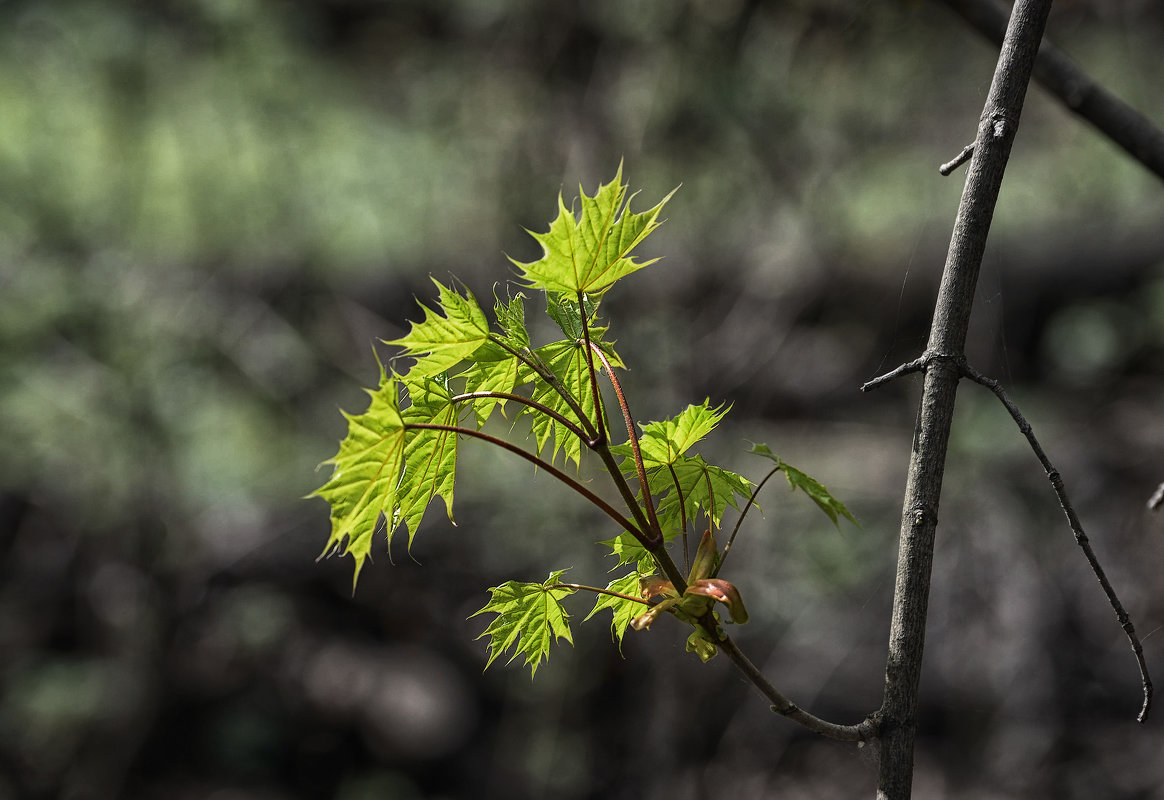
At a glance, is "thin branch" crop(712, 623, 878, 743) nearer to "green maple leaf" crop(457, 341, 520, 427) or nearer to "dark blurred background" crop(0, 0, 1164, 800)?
"green maple leaf" crop(457, 341, 520, 427)

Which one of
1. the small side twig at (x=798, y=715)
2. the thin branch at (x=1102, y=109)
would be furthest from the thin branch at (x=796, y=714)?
the thin branch at (x=1102, y=109)

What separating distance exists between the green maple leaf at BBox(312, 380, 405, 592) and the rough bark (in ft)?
0.98

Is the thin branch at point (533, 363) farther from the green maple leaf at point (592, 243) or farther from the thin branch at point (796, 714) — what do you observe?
the thin branch at point (796, 714)

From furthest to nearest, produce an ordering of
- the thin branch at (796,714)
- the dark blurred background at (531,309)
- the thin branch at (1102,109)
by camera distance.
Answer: the dark blurred background at (531,309)
the thin branch at (1102,109)
the thin branch at (796,714)

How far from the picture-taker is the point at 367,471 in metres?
0.48

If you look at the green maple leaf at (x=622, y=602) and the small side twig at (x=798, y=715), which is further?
the green maple leaf at (x=622, y=602)

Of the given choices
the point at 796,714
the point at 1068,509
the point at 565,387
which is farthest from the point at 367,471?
the point at 1068,509

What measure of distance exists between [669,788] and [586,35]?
2236mm

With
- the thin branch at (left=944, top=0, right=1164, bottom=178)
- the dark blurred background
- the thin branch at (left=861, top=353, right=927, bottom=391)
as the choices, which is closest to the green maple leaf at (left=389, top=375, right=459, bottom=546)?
the thin branch at (left=861, top=353, right=927, bottom=391)

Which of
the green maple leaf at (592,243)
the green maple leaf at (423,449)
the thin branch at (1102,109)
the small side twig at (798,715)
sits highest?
the thin branch at (1102,109)

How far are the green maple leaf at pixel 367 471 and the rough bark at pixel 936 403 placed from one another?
30 centimetres

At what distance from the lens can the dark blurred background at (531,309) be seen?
2.49m

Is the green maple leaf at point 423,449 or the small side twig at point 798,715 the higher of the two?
the green maple leaf at point 423,449

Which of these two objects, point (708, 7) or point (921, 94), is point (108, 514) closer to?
point (708, 7)
